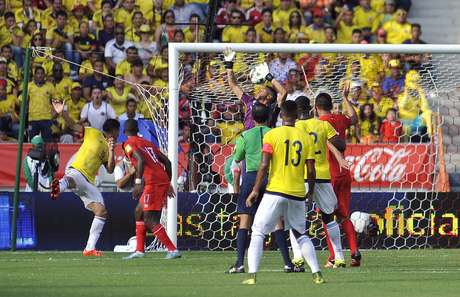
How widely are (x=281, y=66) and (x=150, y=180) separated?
6.29m

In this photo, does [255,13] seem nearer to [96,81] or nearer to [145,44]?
[145,44]

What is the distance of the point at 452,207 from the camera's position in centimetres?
2077

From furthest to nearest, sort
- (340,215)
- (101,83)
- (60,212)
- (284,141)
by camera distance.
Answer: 1. (101,83)
2. (60,212)
3. (340,215)
4. (284,141)

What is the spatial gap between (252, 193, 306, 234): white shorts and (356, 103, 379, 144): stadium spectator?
32.5 ft

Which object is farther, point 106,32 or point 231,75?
point 106,32

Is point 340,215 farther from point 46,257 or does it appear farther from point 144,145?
point 46,257

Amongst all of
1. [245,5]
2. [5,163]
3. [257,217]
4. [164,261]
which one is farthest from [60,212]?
[245,5]

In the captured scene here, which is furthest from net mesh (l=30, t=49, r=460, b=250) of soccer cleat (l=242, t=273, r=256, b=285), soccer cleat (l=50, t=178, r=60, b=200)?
soccer cleat (l=242, t=273, r=256, b=285)

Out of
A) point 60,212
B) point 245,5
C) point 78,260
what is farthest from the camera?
point 245,5

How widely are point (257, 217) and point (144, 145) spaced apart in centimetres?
443

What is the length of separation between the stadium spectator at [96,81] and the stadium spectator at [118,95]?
0.52 feet

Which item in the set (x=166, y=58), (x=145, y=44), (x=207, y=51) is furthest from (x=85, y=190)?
(x=145, y=44)

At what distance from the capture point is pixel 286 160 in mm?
13219

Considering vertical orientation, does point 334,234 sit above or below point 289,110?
below
